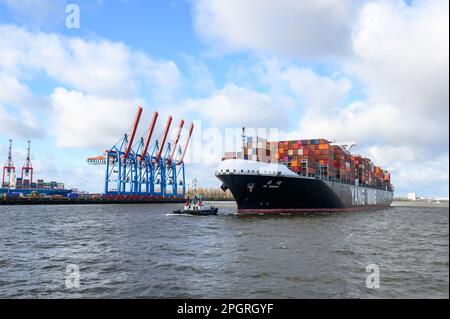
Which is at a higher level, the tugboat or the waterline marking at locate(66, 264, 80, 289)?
the tugboat

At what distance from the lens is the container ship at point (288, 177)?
4553 cm

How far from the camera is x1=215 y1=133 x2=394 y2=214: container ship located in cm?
4553

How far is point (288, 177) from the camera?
4638cm

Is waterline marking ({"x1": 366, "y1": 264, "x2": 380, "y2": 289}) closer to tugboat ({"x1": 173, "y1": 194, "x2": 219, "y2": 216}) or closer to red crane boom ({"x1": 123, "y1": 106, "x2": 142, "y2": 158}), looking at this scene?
tugboat ({"x1": 173, "y1": 194, "x2": 219, "y2": 216})

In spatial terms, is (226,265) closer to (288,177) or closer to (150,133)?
(288,177)

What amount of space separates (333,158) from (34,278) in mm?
52644

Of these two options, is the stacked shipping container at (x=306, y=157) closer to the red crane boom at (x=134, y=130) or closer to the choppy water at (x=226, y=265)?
the choppy water at (x=226, y=265)

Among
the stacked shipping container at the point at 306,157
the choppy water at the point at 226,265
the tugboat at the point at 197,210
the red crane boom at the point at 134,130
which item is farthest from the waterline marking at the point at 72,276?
the red crane boom at the point at 134,130

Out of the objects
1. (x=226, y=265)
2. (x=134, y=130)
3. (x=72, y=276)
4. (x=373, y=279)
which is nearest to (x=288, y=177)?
(x=226, y=265)

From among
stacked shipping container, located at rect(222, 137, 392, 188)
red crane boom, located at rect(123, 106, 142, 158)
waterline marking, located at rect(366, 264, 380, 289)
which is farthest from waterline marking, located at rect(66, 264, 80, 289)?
red crane boom, located at rect(123, 106, 142, 158)

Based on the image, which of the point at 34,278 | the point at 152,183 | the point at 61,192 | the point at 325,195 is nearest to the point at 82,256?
the point at 34,278
